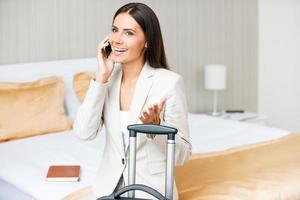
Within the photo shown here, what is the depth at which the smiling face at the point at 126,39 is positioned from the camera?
2133mm

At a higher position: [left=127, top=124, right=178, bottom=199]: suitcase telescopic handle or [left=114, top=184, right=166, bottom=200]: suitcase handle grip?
[left=127, top=124, right=178, bottom=199]: suitcase telescopic handle

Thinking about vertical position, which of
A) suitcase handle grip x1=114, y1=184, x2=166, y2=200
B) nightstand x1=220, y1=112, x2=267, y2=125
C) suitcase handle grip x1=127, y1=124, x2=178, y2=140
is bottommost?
nightstand x1=220, y1=112, x2=267, y2=125

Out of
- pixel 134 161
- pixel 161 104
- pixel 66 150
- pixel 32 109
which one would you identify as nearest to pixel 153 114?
pixel 161 104

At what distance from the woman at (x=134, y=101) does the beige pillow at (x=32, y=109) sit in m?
1.39

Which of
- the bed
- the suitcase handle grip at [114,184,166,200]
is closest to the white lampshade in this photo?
the bed

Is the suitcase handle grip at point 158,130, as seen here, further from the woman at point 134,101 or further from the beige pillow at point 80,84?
the beige pillow at point 80,84

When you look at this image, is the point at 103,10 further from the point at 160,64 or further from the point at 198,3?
the point at 160,64

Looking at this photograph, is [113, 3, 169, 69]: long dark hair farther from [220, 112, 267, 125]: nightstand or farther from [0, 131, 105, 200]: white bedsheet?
[220, 112, 267, 125]: nightstand

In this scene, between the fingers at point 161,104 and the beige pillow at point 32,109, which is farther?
the beige pillow at point 32,109

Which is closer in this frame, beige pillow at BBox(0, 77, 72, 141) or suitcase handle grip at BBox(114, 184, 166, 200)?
suitcase handle grip at BBox(114, 184, 166, 200)

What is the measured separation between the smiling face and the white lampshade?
2726 millimetres

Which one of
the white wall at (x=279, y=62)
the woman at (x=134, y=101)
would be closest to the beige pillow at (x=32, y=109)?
the woman at (x=134, y=101)

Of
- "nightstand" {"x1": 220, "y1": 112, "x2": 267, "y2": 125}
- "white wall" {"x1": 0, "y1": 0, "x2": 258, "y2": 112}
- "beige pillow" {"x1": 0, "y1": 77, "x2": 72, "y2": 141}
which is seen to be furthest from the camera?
"nightstand" {"x1": 220, "y1": 112, "x2": 267, "y2": 125}

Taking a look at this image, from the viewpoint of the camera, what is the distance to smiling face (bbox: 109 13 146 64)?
7.00 ft
